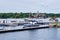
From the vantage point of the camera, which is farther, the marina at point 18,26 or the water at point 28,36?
the marina at point 18,26

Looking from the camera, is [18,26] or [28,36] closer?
[28,36]

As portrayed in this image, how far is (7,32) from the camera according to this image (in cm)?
3253

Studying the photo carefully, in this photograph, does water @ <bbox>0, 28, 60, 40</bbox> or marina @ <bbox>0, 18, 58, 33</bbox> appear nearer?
water @ <bbox>0, 28, 60, 40</bbox>

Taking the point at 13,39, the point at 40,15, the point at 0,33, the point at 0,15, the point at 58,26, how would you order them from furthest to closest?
the point at 0,15 < the point at 40,15 < the point at 58,26 < the point at 0,33 < the point at 13,39

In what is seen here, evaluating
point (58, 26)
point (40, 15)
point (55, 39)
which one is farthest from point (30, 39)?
point (40, 15)

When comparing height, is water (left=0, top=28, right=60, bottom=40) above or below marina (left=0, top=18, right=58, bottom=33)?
above

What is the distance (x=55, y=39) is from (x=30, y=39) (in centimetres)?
284

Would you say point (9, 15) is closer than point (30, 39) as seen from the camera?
No

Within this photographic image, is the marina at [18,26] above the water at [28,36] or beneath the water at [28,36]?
beneath

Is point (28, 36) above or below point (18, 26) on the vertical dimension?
above

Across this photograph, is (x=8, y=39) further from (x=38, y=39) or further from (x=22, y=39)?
(x=38, y=39)

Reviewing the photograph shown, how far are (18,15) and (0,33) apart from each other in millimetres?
45569

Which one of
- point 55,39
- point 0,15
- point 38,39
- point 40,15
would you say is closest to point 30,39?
point 38,39

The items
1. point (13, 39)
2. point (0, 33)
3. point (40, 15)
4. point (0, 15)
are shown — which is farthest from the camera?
point (0, 15)
